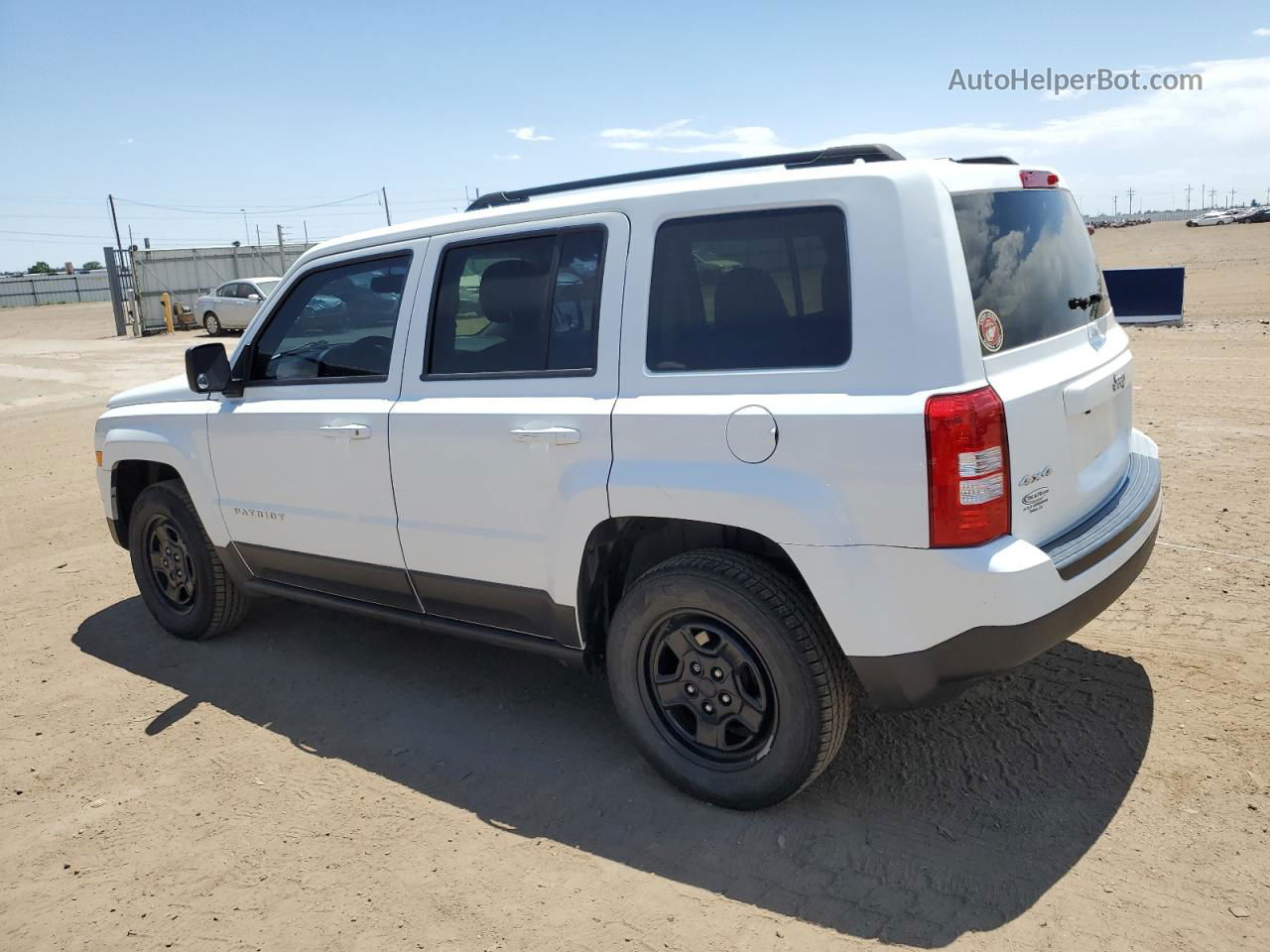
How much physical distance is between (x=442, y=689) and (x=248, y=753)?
0.87 metres

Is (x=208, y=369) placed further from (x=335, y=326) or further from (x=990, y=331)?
(x=990, y=331)

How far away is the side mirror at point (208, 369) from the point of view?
4.74 m

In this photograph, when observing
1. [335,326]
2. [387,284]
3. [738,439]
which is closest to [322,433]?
[335,326]

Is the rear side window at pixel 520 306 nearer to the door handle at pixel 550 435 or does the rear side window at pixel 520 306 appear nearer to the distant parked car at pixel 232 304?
the door handle at pixel 550 435

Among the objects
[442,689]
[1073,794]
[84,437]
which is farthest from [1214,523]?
[84,437]

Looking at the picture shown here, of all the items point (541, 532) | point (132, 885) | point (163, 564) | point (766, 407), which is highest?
point (766, 407)

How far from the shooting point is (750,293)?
3.28m

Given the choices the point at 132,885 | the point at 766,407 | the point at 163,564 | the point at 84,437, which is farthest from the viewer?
the point at 84,437

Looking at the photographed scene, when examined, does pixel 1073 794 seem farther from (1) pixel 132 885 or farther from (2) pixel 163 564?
(2) pixel 163 564

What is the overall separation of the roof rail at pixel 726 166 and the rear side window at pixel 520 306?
14.1 inches

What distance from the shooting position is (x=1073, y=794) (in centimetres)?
339

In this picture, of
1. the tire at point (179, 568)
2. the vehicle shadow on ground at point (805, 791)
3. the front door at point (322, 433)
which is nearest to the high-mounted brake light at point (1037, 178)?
the vehicle shadow on ground at point (805, 791)

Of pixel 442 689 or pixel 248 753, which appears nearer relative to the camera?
pixel 248 753

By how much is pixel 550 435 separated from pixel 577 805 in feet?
4.35
